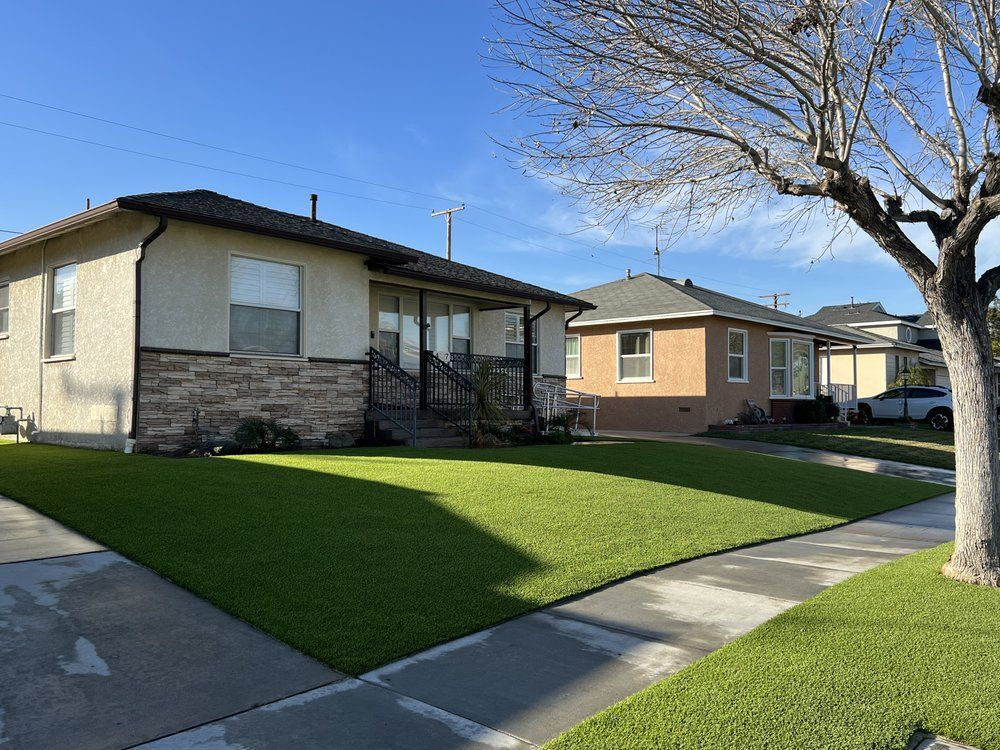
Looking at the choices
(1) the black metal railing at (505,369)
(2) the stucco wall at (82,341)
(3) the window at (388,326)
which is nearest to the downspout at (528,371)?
(1) the black metal railing at (505,369)

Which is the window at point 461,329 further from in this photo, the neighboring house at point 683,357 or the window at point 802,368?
the window at point 802,368

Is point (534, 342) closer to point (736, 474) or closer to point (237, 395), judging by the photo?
point (736, 474)

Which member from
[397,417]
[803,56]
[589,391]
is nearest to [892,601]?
[803,56]

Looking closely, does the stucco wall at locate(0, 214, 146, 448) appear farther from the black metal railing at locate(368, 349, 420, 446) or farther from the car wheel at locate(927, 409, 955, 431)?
the car wheel at locate(927, 409, 955, 431)

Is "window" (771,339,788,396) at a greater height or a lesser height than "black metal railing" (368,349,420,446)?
greater

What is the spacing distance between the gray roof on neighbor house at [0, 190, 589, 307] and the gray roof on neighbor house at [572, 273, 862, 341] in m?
5.79

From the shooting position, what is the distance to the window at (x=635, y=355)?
75.5 ft

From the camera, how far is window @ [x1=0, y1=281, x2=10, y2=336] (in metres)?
14.7

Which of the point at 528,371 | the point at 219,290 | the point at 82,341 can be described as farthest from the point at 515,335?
the point at 82,341

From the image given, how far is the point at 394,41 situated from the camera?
44.3ft

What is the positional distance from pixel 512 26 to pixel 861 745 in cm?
554

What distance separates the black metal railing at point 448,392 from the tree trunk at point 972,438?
8.83 metres

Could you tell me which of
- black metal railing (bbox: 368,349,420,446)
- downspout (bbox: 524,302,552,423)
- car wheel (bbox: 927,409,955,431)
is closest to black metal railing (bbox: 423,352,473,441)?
black metal railing (bbox: 368,349,420,446)

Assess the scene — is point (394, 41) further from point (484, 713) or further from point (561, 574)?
point (484, 713)
